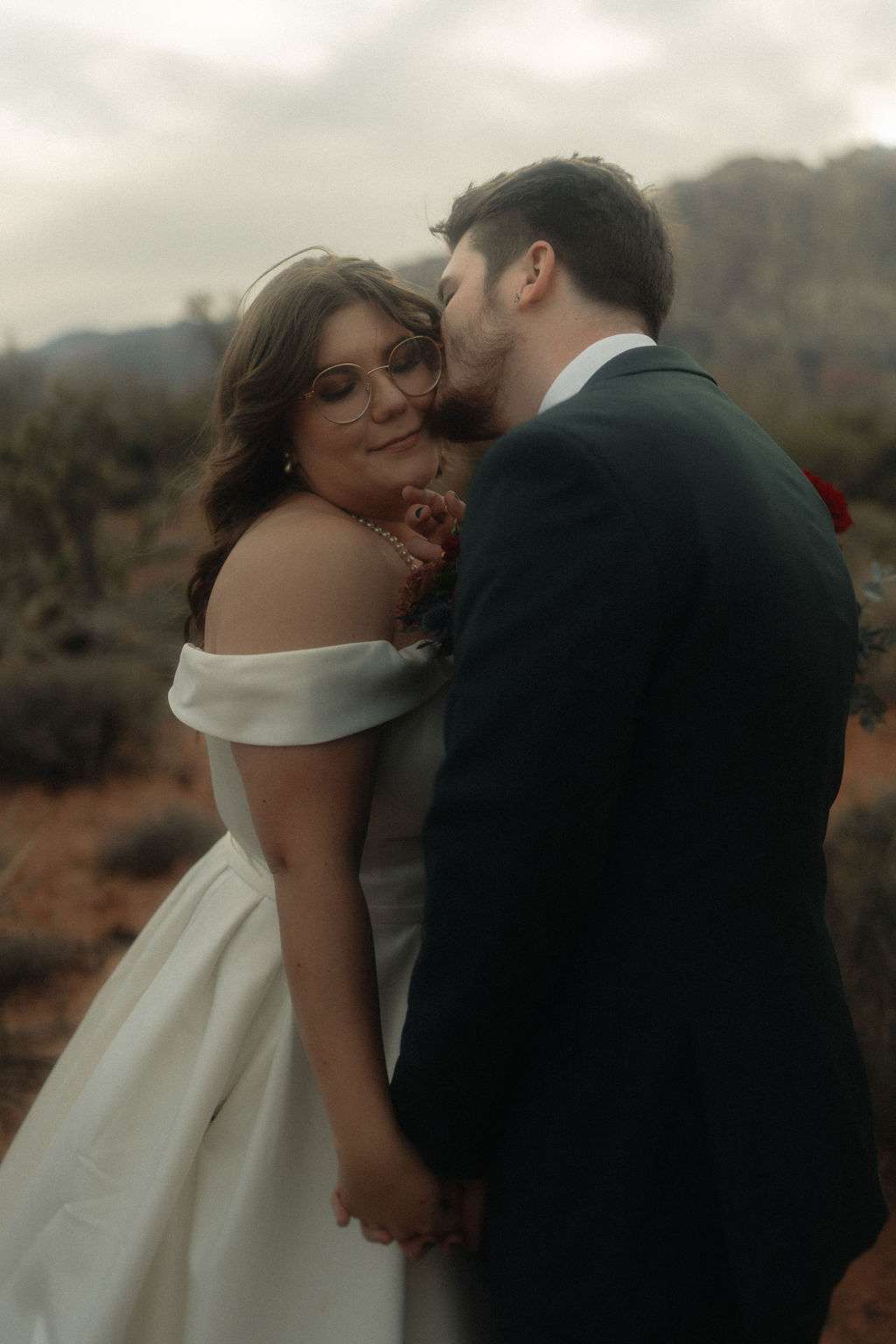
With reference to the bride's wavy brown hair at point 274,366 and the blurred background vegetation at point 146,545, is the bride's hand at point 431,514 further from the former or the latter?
the blurred background vegetation at point 146,545

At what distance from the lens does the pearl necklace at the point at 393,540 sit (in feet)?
6.31

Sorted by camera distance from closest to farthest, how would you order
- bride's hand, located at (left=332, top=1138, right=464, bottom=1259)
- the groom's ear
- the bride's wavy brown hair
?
bride's hand, located at (left=332, top=1138, right=464, bottom=1259), the groom's ear, the bride's wavy brown hair

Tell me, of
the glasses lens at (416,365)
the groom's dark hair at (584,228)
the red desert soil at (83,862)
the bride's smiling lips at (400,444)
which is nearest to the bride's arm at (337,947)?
the bride's smiling lips at (400,444)

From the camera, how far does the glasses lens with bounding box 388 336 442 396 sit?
192 centimetres

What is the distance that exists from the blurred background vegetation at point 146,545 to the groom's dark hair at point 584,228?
0.36 meters

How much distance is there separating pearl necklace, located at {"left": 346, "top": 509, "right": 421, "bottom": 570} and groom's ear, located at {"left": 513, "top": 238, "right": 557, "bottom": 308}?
0.51m

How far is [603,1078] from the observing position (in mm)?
1297

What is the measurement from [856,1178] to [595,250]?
1523 millimetres

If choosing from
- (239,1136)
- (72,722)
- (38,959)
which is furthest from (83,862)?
(239,1136)

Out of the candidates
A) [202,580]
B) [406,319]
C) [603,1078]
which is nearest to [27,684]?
[202,580]

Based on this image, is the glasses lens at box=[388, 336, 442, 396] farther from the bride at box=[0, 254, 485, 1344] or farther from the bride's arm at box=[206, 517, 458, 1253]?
the bride's arm at box=[206, 517, 458, 1253]

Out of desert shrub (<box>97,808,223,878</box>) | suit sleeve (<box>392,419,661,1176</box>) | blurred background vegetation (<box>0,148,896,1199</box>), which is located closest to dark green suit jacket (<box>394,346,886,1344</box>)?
suit sleeve (<box>392,419,661,1176</box>)

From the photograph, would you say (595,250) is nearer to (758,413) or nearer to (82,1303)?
(82,1303)

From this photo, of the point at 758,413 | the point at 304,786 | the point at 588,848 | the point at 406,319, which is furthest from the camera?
the point at 758,413
